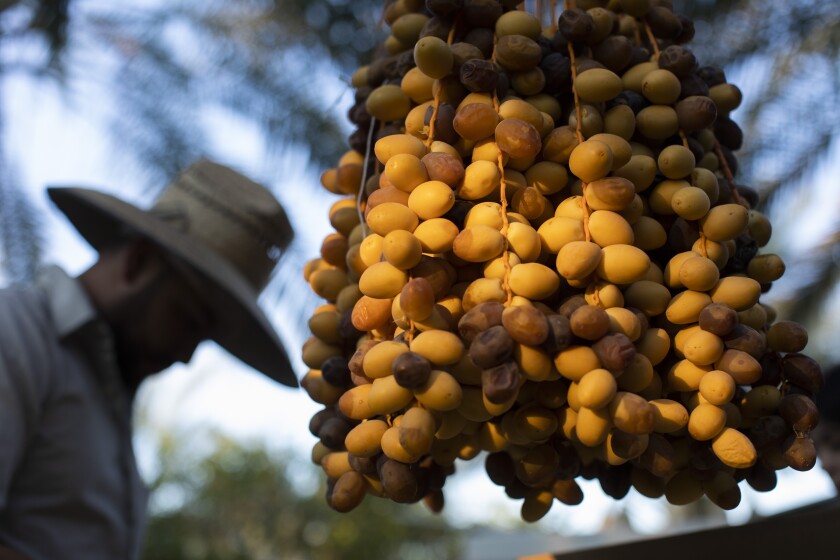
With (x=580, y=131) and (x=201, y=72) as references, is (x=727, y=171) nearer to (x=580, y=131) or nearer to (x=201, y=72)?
(x=580, y=131)

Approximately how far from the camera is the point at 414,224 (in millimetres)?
730

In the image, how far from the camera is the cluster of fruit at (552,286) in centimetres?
68

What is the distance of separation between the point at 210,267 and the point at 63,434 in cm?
43

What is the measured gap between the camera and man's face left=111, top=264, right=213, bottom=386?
1859 millimetres

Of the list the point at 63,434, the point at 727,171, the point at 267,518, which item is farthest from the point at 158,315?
the point at 267,518

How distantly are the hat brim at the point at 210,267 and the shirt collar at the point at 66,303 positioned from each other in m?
0.17

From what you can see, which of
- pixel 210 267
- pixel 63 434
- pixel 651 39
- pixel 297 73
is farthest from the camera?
pixel 297 73

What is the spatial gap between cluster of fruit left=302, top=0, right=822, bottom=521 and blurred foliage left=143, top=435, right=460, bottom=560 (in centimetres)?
700

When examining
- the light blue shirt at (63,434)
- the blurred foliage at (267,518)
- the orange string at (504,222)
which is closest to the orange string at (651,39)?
the orange string at (504,222)

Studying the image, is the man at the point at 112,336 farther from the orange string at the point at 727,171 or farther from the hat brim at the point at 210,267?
the orange string at the point at 727,171

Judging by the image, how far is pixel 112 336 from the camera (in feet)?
6.07

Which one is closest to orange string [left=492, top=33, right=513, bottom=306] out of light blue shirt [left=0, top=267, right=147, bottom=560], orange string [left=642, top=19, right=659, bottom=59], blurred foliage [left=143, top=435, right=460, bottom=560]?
orange string [left=642, top=19, right=659, bottom=59]

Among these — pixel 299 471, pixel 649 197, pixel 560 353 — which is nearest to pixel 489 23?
pixel 649 197

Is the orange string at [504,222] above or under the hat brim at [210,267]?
above
